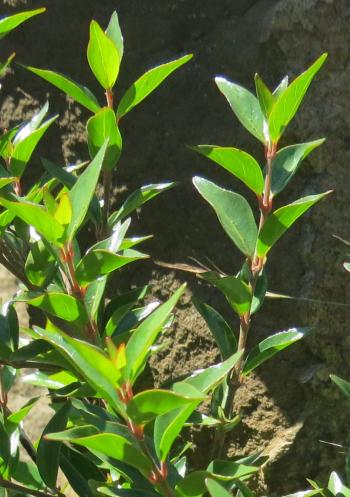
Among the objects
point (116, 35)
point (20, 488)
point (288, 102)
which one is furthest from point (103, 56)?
point (20, 488)

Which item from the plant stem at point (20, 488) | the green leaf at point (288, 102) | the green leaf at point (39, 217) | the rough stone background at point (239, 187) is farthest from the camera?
the rough stone background at point (239, 187)

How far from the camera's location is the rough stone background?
62.4 inches

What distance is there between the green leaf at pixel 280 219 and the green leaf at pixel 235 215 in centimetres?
2

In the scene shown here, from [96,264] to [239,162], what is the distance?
26 cm

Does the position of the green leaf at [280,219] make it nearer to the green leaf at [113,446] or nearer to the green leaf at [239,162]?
the green leaf at [239,162]

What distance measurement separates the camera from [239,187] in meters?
1.63


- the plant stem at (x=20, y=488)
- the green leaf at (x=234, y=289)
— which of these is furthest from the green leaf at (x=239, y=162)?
the plant stem at (x=20, y=488)

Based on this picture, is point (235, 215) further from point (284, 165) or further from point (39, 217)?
point (39, 217)

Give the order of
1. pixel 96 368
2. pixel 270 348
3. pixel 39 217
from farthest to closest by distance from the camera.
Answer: pixel 270 348
pixel 39 217
pixel 96 368

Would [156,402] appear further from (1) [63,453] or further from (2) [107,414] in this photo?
(1) [63,453]

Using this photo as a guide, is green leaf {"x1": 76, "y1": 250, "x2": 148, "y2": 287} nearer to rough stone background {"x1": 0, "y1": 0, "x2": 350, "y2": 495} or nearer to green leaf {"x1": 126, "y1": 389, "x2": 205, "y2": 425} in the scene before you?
green leaf {"x1": 126, "y1": 389, "x2": 205, "y2": 425}

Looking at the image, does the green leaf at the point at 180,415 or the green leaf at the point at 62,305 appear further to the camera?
the green leaf at the point at 62,305

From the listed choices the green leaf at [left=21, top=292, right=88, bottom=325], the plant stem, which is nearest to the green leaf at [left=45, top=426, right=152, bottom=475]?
the green leaf at [left=21, top=292, right=88, bottom=325]

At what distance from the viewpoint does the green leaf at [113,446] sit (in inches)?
37.6
